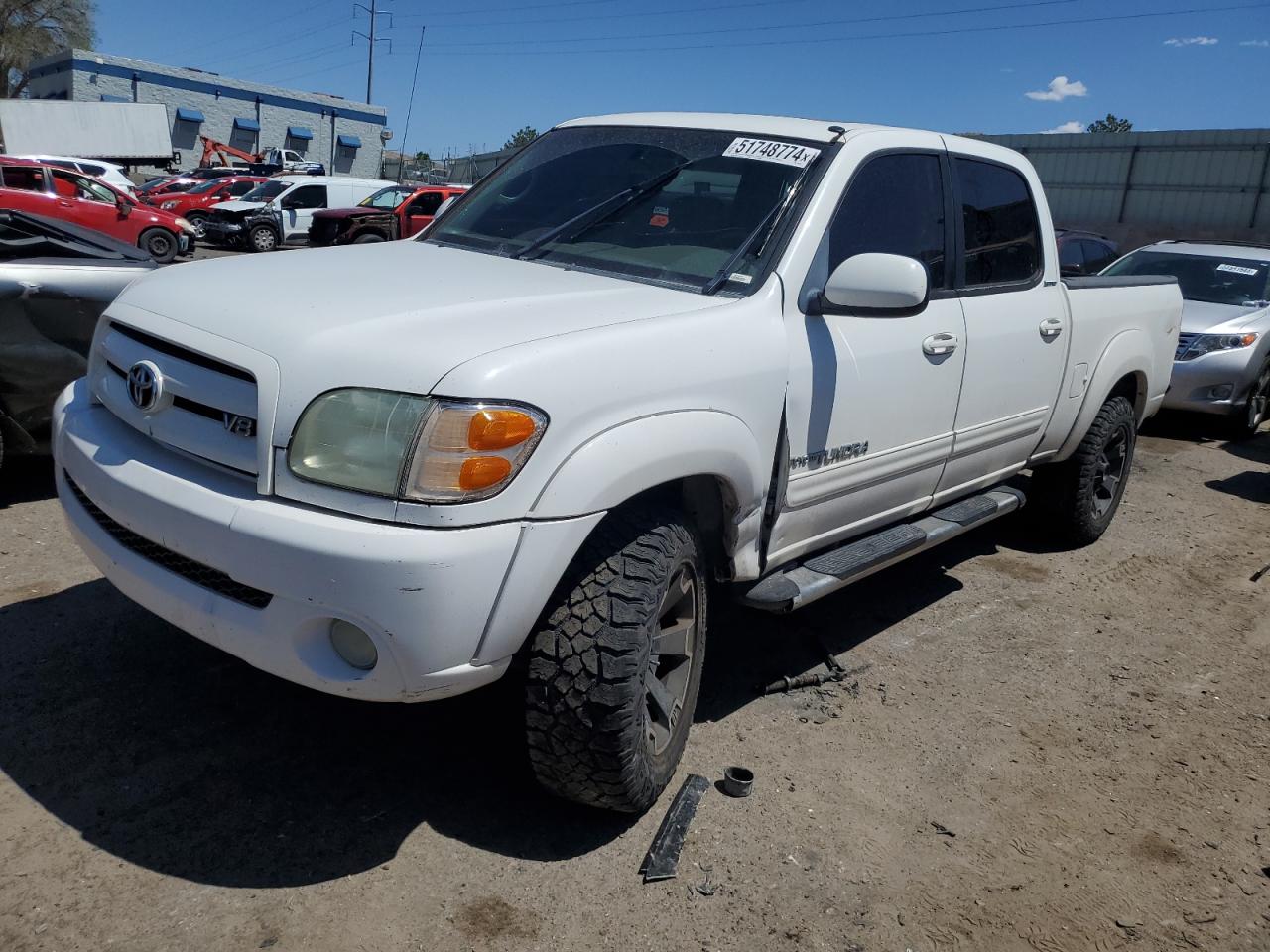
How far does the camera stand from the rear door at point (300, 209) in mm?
22062

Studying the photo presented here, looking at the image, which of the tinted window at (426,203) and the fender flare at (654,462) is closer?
the fender flare at (654,462)

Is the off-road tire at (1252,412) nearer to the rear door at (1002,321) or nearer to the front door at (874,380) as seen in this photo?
the rear door at (1002,321)

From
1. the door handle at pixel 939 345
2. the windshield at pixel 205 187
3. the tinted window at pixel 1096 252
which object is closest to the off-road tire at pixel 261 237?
the windshield at pixel 205 187

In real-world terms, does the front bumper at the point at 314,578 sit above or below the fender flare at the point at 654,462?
below

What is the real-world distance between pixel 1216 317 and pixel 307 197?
18563mm

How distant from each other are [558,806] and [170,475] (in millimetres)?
1380

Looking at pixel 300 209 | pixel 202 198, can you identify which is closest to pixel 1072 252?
pixel 300 209

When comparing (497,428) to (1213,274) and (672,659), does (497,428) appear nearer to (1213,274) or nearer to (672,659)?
(672,659)

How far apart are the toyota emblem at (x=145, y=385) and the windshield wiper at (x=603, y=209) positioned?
1264 mm

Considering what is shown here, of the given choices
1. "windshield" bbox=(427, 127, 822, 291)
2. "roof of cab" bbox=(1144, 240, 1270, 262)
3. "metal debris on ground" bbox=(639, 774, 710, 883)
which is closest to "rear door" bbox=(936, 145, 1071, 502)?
"windshield" bbox=(427, 127, 822, 291)

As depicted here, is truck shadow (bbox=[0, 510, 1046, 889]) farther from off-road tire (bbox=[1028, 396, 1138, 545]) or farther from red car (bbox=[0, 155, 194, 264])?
red car (bbox=[0, 155, 194, 264])

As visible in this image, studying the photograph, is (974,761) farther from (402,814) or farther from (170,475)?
(170,475)

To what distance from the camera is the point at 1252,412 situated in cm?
914

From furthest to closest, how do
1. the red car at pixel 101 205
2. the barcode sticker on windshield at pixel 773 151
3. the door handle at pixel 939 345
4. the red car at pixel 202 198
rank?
the red car at pixel 202 198 < the red car at pixel 101 205 < the door handle at pixel 939 345 < the barcode sticker on windshield at pixel 773 151
